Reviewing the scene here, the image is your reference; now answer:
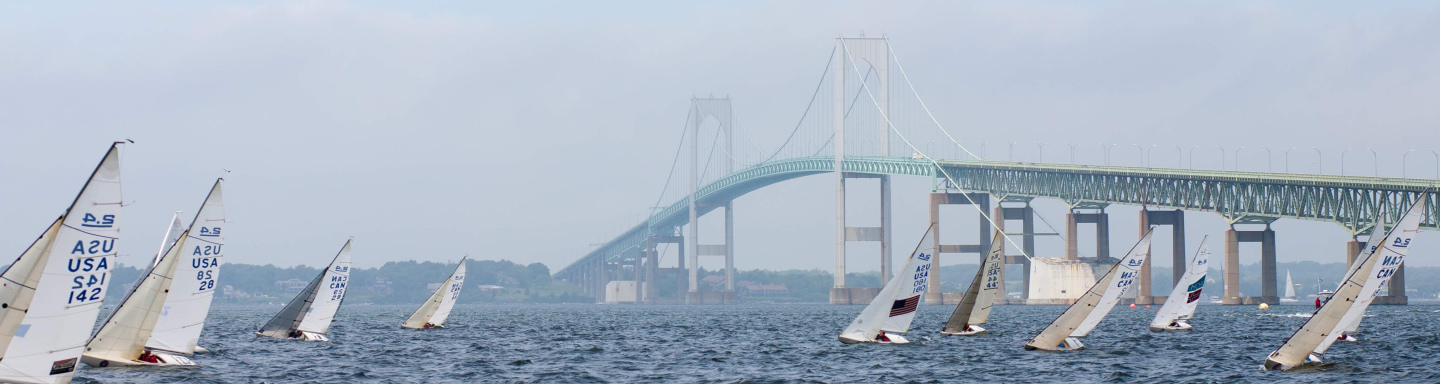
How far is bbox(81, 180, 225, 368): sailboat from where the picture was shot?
22.5 m

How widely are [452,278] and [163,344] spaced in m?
22.0

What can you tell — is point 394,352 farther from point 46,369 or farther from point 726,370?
point 46,369

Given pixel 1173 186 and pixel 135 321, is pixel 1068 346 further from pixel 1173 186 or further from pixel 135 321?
pixel 1173 186

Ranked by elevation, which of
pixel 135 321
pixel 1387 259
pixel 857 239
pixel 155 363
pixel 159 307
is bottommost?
pixel 155 363

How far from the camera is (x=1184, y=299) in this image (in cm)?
4328

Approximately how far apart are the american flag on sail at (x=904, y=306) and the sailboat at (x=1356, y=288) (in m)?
9.26

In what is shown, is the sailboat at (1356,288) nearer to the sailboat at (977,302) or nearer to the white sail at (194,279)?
the sailboat at (977,302)

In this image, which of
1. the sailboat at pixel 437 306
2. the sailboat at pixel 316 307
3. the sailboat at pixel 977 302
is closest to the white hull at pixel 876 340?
the sailboat at pixel 977 302

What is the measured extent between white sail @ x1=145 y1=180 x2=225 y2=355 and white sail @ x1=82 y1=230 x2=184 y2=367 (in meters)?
0.44

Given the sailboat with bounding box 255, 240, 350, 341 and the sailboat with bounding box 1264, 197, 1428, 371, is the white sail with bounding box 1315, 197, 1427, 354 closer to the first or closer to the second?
the sailboat with bounding box 1264, 197, 1428, 371

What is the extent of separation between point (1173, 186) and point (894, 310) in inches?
2176

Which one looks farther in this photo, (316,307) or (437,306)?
(437,306)

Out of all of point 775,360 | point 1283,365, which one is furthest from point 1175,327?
point 1283,365

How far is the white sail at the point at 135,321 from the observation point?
73.6 ft
